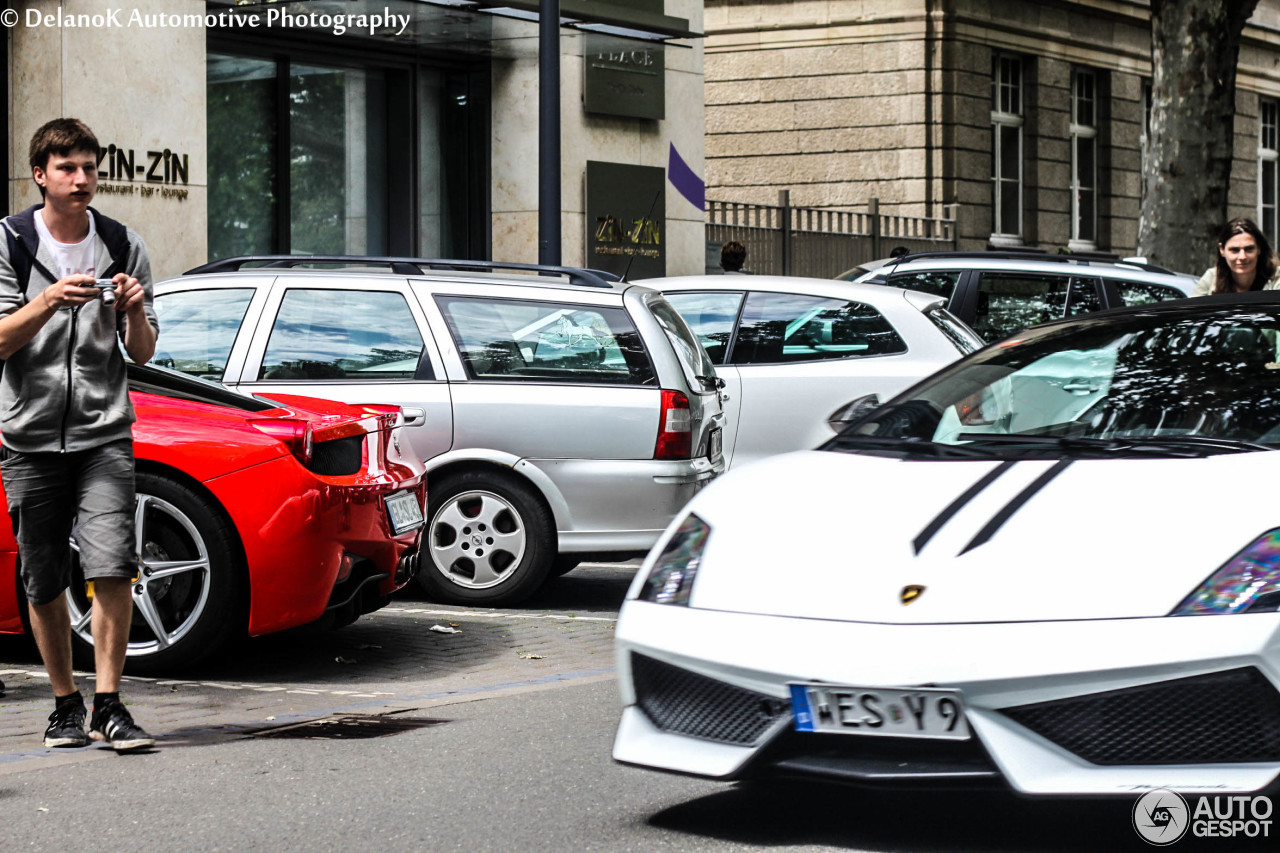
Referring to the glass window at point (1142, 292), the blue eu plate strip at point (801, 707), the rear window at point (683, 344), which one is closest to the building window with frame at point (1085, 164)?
the glass window at point (1142, 292)

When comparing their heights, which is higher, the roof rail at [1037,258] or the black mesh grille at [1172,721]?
the roof rail at [1037,258]

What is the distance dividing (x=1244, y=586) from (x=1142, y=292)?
31.4ft

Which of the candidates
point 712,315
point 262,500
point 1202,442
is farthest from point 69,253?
point 712,315

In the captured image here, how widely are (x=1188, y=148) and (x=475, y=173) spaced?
8102 mm

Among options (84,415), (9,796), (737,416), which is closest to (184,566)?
(84,415)

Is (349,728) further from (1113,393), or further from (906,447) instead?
(1113,393)

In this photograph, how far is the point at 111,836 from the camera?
4.52 m

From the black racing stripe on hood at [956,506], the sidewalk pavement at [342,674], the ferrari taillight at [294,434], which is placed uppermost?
the ferrari taillight at [294,434]

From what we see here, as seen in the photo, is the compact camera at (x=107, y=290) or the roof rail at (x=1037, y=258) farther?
the roof rail at (x=1037, y=258)

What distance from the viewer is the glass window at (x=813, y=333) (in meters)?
10.8

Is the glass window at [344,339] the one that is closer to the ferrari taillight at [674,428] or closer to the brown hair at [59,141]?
the ferrari taillight at [674,428]

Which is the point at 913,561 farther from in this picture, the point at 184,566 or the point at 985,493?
the point at 184,566

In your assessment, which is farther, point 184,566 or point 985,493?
point 184,566

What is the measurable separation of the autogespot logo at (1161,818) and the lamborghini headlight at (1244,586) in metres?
0.45
